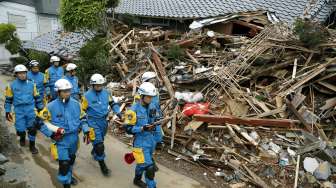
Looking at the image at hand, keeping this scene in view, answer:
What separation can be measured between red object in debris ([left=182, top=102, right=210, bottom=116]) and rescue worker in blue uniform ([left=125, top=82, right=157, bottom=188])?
3.01 metres

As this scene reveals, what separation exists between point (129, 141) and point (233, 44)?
5.39 metres

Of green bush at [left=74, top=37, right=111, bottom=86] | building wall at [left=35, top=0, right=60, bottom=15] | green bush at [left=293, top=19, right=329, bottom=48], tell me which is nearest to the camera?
green bush at [left=293, top=19, right=329, bottom=48]

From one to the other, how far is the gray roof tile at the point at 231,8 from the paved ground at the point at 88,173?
380 inches

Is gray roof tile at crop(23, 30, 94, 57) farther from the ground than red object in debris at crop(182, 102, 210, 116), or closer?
farther from the ground

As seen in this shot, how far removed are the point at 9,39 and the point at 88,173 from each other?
19.4 m

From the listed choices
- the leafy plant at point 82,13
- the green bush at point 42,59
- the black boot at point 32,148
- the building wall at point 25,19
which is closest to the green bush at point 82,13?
the leafy plant at point 82,13

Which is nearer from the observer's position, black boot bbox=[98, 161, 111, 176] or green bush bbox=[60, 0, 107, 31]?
black boot bbox=[98, 161, 111, 176]

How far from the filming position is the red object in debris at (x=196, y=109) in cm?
882

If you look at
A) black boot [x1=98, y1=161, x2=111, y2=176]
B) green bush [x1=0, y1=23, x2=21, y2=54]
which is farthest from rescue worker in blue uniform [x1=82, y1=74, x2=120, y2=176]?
green bush [x1=0, y1=23, x2=21, y2=54]

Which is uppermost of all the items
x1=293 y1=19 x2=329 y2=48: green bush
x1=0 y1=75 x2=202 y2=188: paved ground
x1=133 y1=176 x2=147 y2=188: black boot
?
x1=293 y1=19 x2=329 y2=48: green bush

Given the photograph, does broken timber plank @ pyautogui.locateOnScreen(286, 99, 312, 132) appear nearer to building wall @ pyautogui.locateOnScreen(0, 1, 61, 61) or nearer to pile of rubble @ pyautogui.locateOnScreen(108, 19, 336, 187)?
pile of rubble @ pyautogui.locateOnScreen(108, 19, 336, 187)

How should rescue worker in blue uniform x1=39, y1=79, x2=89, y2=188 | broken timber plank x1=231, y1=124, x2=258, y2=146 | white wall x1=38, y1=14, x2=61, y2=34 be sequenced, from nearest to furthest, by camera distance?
rescue worker in blue uniform x1=39, y1=79, x2=89, y2=188 < broken timber plank x1=231, y1=124, x2=258, y2=146 < white wall x1=38, y1=14, x2=61, y2=34

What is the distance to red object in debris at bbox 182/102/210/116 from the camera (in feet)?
29.0

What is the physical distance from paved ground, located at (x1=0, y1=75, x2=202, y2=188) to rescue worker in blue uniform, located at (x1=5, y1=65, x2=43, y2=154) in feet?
1.46
